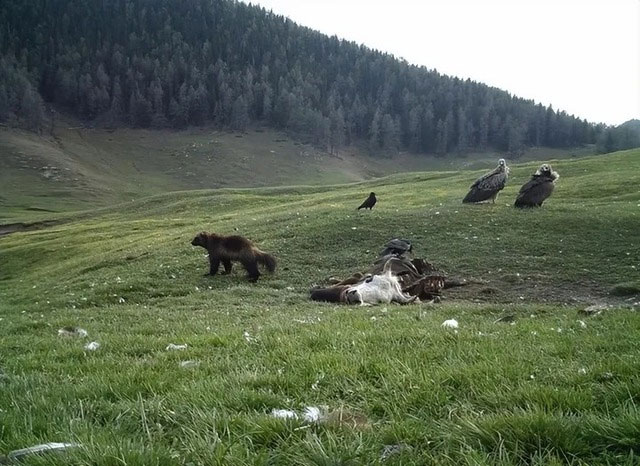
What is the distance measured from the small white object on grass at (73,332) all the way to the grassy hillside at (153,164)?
283ft

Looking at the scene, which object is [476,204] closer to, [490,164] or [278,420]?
[278,420]

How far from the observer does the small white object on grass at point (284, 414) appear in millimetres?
4101

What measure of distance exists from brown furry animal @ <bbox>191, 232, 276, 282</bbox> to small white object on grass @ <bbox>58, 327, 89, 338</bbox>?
8.69 metres

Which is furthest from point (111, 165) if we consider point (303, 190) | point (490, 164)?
point (490, 164)

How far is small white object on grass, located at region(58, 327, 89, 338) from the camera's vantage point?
9630 mm

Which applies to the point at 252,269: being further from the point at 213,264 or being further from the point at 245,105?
the point at 245,105

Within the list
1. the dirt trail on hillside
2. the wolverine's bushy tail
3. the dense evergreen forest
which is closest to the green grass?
the wolverine's bushy tail

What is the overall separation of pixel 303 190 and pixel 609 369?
6283 cm

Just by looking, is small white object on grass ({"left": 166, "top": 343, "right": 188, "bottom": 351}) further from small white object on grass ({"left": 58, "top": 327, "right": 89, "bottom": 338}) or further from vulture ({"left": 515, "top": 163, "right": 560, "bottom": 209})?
vulture ({"left": 515, "top": 163, "right": 560, "bottom": 209})

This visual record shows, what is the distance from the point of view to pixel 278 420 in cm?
396

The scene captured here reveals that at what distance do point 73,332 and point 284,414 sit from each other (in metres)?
7.31

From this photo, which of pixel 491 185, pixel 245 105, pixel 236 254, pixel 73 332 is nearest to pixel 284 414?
pixel 73 332

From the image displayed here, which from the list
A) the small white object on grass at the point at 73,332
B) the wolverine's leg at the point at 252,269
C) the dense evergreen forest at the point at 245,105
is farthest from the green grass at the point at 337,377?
the dense evergreen forest at the point at 245,105

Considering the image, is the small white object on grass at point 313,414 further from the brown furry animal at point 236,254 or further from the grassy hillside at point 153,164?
the grassy hillside at point 153,164
